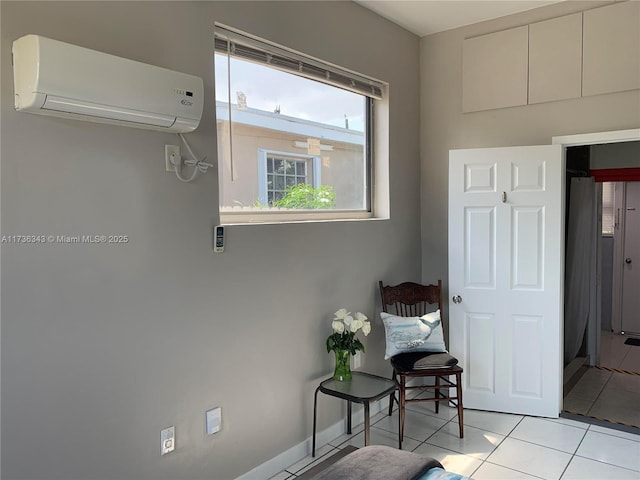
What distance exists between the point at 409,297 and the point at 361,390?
3.41ft

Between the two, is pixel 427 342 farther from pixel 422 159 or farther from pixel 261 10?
pixel 261 10

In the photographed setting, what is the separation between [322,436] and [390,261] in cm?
134

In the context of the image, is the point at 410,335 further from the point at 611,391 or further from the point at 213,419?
the point at 611,391

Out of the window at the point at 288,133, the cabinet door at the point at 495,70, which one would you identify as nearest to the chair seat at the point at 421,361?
the window at the point at 288,133

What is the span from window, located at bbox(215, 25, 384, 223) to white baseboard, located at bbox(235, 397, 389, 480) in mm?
1373

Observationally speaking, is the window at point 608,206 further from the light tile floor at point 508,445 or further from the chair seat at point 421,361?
the chair seat at point 421,361

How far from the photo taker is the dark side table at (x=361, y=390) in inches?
104

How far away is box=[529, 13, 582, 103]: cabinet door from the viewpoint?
3203 mm

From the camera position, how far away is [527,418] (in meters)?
3.37

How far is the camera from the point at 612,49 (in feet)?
10.1

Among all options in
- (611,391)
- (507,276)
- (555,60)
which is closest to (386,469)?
(507,276)

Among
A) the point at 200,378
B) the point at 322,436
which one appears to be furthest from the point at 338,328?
the point at 200,378

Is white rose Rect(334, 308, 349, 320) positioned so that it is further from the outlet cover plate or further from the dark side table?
the outlet cover plate

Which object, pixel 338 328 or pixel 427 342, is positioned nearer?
pixel 338 328
